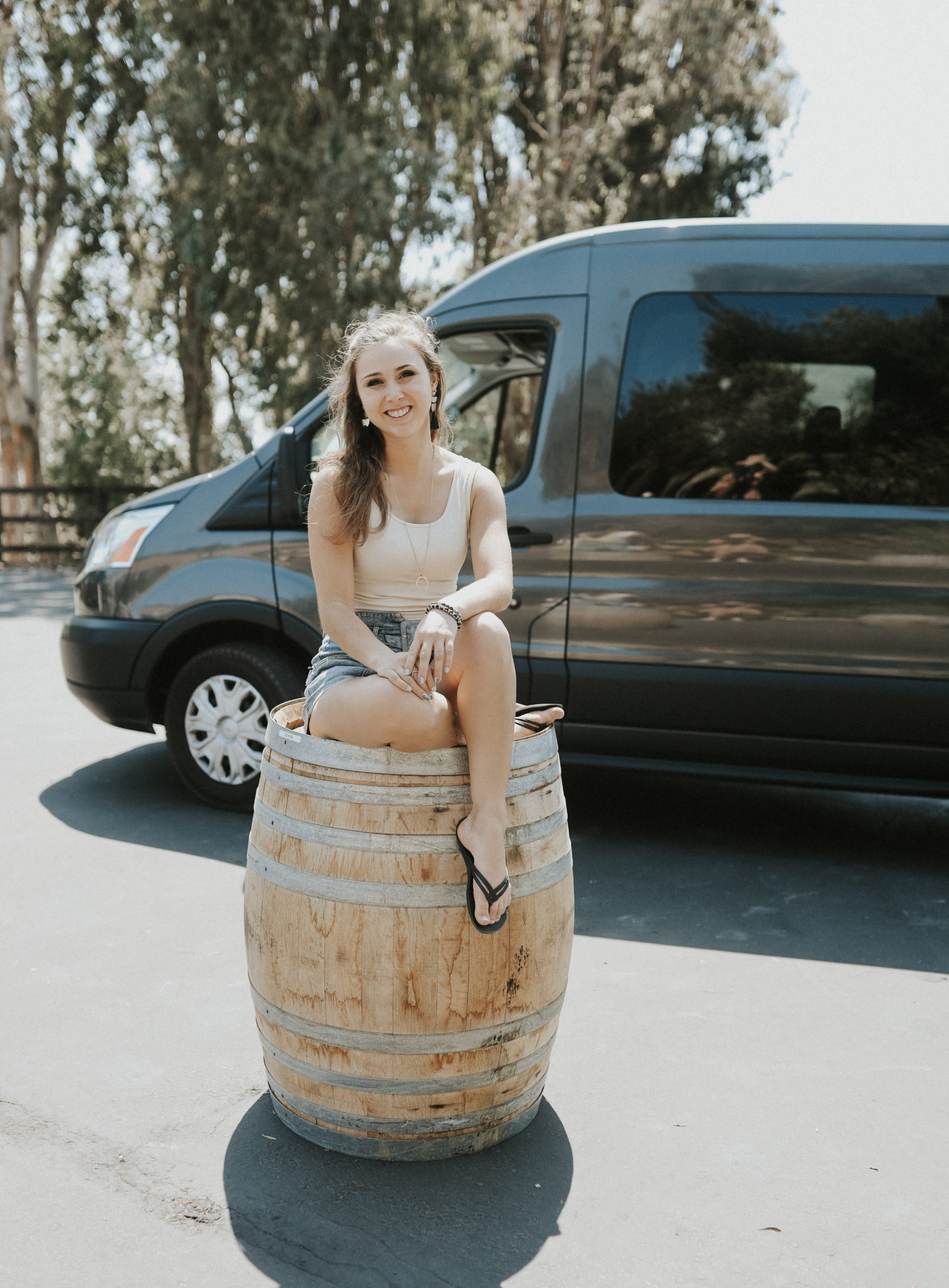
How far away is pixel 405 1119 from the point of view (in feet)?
7.77

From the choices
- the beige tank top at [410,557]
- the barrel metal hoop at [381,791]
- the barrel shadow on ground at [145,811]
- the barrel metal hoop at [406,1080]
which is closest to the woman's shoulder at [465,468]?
the beige tank top at [410,557]

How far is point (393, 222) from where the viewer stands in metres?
15.8

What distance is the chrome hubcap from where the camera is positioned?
15.8 feet

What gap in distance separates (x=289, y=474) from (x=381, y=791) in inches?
96.6

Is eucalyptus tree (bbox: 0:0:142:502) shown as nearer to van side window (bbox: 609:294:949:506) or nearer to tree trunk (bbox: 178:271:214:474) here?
tree trunk (bbox: 178:271:214:474)

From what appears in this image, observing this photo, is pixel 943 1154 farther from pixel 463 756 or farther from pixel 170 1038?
pixel 170 1038

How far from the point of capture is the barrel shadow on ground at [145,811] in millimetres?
4512

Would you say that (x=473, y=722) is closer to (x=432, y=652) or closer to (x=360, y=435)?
(x=432, y=652)

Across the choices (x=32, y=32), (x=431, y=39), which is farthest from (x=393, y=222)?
(x=32, y=32)

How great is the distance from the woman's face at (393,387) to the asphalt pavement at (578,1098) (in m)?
1.65

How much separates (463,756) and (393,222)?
14854mm

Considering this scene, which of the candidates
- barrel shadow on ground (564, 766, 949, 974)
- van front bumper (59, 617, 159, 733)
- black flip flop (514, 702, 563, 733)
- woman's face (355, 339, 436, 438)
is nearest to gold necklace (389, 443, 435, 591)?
woman's face (355, 339, 436, 438)

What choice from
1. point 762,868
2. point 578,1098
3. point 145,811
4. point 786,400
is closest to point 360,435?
point 578,1098

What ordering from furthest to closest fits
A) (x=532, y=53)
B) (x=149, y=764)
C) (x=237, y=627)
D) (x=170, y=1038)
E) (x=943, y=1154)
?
(x=532, y=53) < (x=149, y=764) < (x=237, y=627) < (x=170, y=1038) < (x=943, y=1154)
